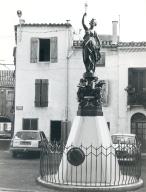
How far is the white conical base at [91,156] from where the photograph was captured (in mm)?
13250

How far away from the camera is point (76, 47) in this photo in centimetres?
3325

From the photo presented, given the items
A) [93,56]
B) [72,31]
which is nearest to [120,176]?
[93,56]

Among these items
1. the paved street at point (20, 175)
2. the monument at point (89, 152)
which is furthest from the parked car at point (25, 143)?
the monument at point (89, 152)

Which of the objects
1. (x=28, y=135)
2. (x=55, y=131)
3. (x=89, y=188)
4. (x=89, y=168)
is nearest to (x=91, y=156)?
(x=89, y=168)

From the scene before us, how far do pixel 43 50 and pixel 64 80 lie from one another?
8.47 ft

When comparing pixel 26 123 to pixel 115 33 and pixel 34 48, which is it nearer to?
pixel 34 48

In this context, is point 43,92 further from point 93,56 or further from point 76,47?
point 93,56

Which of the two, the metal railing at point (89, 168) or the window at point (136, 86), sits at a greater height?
the window at point (136, 86)

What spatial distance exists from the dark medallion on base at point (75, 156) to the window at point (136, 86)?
19377 millimetres

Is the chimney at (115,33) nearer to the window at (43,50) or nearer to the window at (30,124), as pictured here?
the window at (43,50)

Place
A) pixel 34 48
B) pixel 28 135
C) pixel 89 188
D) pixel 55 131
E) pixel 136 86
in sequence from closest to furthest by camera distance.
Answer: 1. pixel 89 188
2. pixel 28 135
3. pixel 136 86
4. pixel 55 131
5. pixel 34 48

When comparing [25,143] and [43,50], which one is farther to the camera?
[43,50]

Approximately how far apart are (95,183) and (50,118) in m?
20.7

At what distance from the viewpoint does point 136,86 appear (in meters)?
32.5
